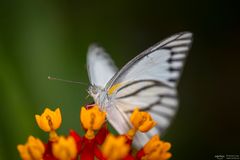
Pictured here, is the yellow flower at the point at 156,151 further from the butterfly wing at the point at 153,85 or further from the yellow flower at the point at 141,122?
the butterfly wing at the point at 153,85

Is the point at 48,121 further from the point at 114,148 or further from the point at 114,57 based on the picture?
the point at 114,57

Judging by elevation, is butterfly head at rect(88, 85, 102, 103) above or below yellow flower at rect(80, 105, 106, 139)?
above

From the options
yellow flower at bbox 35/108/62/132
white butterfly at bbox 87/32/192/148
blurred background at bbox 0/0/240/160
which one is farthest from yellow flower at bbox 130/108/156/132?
blurred background at bbox 0/0/240/160

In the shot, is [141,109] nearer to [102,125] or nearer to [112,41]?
[102,125]

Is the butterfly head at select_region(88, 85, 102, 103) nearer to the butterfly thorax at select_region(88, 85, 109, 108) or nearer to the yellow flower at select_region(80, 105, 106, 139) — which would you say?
the butterfly thorax at select_region(88, 85, 109, 108)

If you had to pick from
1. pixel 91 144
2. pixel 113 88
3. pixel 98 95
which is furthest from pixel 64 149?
pixel 113 88

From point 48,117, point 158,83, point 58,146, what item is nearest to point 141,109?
point 158,83
